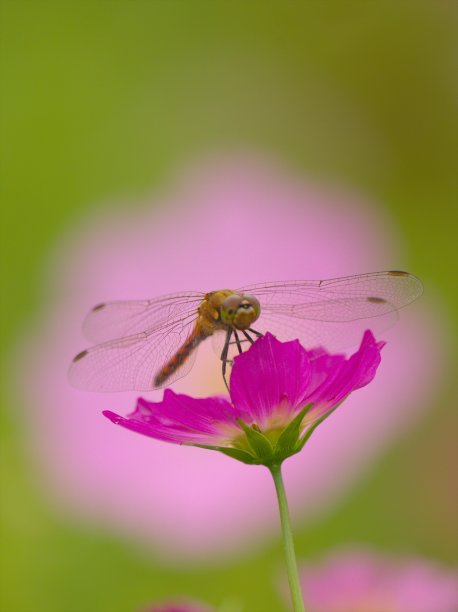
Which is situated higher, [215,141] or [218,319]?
[215,141]

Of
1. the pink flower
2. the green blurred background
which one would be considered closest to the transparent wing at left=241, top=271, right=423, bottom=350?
the pink flower

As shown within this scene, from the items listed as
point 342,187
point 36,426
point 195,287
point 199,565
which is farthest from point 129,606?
point 342,187

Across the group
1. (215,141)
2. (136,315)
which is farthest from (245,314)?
(215,141)

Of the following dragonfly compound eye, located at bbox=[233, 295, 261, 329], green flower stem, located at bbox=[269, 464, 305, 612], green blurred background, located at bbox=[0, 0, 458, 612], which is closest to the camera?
green flower stem, located at bbox=[269, 464, 305, 612]

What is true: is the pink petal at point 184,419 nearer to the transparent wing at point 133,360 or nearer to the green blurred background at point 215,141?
the transparent wing at point 133,360

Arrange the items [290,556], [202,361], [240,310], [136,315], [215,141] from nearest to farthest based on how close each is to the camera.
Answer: [290,556]
[240,310]
[136,315]
[202,361]
[215,141]

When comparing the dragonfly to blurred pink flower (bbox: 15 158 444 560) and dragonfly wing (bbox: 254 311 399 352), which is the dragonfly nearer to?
dragonfly wing (bbox: 254 311 399 352)

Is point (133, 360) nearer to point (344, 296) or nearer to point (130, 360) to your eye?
point (130, 360)
